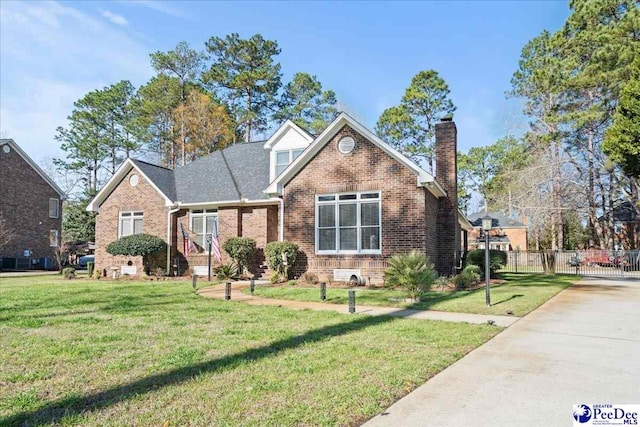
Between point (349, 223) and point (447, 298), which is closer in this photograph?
point (447, 298)

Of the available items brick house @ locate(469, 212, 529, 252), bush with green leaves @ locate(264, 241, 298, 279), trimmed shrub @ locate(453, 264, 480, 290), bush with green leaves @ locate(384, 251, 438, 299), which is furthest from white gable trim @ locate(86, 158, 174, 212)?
brick house @ locate(469, 212, 529, 252)

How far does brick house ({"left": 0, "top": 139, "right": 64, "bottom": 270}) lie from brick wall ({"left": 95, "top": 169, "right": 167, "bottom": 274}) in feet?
42.2

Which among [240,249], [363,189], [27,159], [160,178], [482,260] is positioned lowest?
[482,260]

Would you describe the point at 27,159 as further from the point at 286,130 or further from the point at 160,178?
the point at 286,130

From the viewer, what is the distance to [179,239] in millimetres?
20031

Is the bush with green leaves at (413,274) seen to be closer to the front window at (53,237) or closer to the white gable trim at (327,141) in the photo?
the white gable trim at (327,141)

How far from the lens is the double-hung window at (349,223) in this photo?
1543 centimetres

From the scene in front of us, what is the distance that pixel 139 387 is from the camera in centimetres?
425

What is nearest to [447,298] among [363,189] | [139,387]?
[363,189]

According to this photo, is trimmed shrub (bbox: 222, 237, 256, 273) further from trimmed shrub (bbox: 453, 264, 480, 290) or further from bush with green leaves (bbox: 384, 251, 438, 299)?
trimmed shrub (bbox: 453, 264, 480, 290)

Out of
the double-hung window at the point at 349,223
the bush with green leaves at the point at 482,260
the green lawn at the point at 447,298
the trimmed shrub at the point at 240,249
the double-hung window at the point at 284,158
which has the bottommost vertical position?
the green lawn at the point at 447,298

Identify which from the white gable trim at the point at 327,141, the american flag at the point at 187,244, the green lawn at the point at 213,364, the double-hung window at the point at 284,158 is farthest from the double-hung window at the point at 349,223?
the green lawn at the point at 213,364

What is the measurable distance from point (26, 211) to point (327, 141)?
27.2 metres

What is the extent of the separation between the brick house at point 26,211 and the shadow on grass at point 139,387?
102 feet
